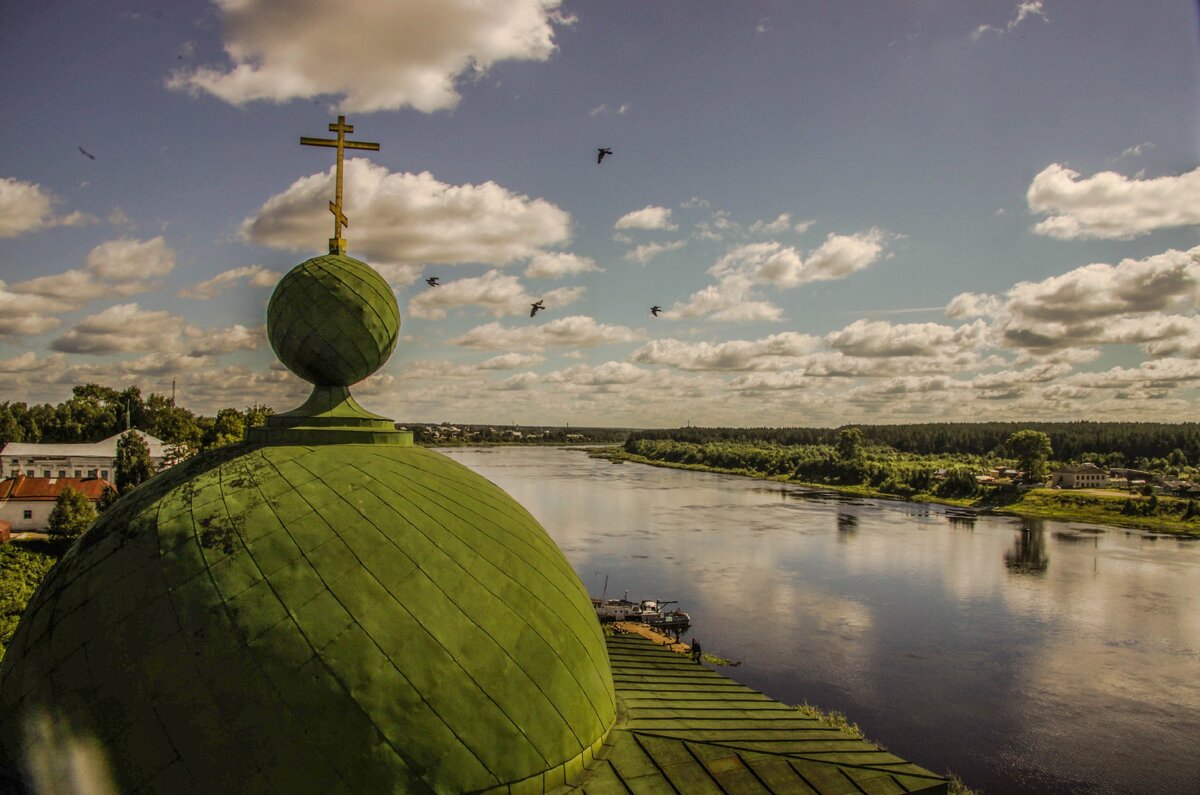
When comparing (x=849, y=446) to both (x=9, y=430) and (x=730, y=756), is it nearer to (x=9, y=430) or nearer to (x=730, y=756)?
(x=9, y=430)

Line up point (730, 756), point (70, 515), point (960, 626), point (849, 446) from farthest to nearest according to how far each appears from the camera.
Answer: point (849, 446)
point (70, 515)
point (960, 626)
point (730, 756)

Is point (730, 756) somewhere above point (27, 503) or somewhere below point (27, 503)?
above

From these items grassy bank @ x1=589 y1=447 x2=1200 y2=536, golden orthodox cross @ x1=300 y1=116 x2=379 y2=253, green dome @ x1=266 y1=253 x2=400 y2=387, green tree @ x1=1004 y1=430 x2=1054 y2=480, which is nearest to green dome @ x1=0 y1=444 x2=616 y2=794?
green dome @ x1=266 y1=253 x2=400 y2=387

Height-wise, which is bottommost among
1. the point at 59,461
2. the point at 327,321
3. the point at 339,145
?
the point at 59,461

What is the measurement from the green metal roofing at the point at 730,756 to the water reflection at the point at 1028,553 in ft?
167

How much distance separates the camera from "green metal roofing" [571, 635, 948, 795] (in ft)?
15.7

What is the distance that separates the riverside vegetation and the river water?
8.59 m

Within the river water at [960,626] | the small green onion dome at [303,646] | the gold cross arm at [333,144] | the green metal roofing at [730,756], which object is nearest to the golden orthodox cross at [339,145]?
the gold cross arm at [333,144]

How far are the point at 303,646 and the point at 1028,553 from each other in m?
63.0

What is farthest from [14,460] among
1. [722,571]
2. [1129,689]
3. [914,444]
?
[914,444]

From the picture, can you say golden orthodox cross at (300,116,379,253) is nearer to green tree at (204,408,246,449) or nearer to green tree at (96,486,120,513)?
green tree at (204,408,246,449)

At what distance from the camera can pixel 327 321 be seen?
20.0ft

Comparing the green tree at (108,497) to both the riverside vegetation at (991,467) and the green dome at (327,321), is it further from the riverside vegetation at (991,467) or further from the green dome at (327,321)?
the riverside vegetation at (991,467)

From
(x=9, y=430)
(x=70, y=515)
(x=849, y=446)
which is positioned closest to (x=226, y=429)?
(x=70, y=515)
